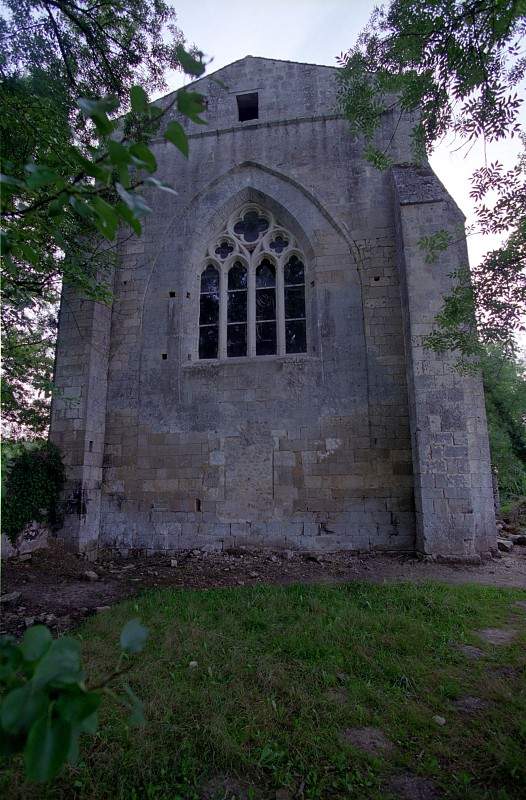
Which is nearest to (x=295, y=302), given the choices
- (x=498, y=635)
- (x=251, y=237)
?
(x=251, y=237)

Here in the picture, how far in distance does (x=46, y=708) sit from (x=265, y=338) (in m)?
8.37

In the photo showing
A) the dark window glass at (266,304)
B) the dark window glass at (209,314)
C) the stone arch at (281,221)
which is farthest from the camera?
the dark window glass at (209,314)

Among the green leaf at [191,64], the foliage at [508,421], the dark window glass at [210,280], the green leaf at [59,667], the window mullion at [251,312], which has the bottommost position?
the green leaf at [59,667]

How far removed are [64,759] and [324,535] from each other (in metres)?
7.33

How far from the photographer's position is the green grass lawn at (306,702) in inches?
85.2

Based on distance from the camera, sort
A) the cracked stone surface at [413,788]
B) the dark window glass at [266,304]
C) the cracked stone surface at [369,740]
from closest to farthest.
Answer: the cracked stone surface at [413,788] → the cracked stone surface at [369,740] → the dark window glass at [266,304]

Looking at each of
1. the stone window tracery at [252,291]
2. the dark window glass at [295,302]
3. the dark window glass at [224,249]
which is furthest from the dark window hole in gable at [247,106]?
the dark window glass at [295,302]

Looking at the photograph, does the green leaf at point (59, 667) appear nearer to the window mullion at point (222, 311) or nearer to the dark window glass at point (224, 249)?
the window mullion at point (222, 311)

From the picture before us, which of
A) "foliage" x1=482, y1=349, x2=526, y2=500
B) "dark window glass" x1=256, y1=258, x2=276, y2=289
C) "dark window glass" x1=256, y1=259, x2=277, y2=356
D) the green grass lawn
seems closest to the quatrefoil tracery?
"dark window glass" x1=256, y1=258, x2=276, y2=289

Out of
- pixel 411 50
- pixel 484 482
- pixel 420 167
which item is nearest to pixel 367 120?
pixel 411 50

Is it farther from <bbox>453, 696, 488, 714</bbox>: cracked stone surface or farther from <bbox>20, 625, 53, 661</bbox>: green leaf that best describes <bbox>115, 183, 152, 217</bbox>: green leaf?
<bbox>453, 696, 488, 714</bbox>: cracked stone surface

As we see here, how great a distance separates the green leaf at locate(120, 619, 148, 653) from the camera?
72 cm

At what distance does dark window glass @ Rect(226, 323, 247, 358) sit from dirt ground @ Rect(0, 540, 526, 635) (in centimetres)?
387

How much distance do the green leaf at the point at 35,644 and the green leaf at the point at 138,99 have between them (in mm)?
1152
